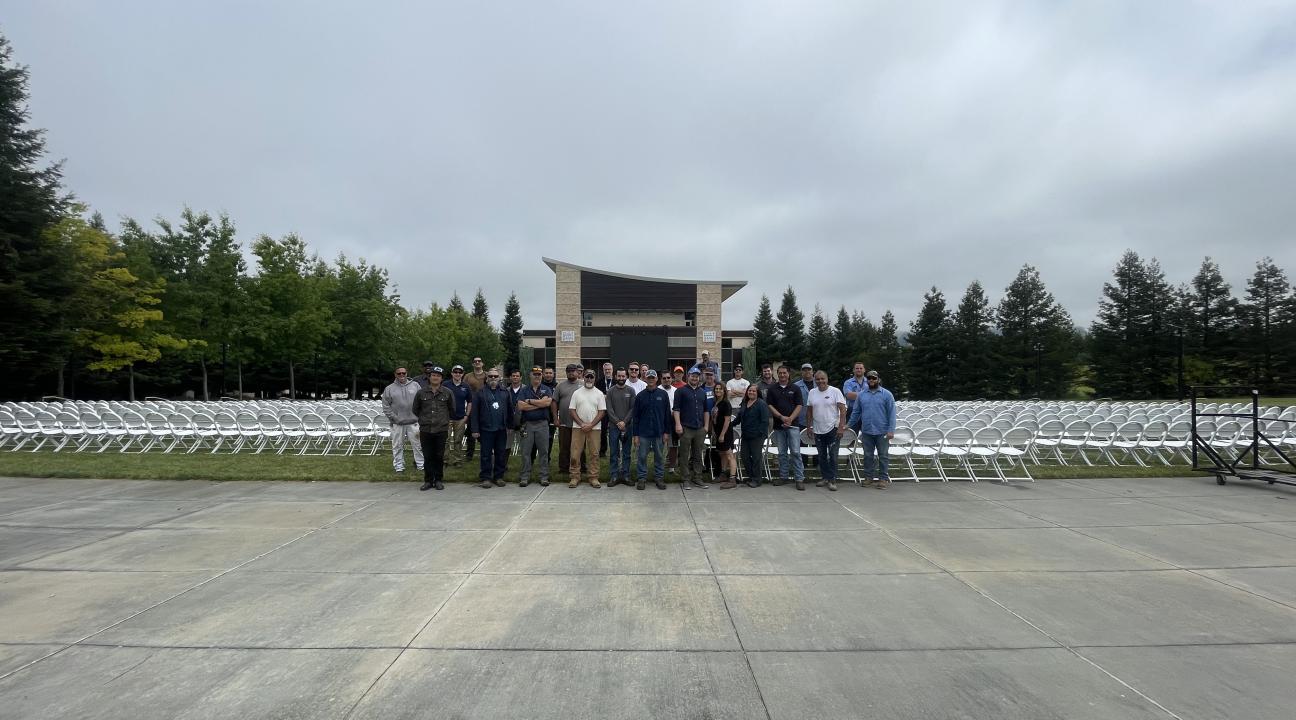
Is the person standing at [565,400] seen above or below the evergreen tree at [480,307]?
below

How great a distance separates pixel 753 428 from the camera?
9.20m

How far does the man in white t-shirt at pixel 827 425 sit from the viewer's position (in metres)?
9.14

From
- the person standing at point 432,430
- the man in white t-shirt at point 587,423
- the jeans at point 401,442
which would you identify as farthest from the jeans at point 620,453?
the jeans at point 401,442

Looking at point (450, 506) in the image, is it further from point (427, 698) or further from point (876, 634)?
point (876, 634)

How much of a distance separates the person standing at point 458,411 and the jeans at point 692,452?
12.8 ft

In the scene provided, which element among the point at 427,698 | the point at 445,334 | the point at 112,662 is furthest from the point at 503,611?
the point at 445,334

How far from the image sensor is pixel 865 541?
5.96 meters

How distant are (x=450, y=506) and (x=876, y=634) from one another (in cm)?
565

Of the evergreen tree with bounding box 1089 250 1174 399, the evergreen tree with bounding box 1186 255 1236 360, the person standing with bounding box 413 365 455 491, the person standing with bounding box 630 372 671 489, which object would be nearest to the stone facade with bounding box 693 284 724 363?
the evergreen tree with bounding box 1089 250 1174 399

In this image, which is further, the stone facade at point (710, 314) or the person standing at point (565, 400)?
the stone facade at point (710, 314)

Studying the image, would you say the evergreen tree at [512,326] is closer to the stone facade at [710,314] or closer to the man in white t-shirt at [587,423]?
the stone facade at [710,314]

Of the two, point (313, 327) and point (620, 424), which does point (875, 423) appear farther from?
point (313, 327)

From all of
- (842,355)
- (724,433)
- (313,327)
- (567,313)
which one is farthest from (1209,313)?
(313,327)

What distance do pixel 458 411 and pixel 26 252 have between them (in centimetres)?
2574
